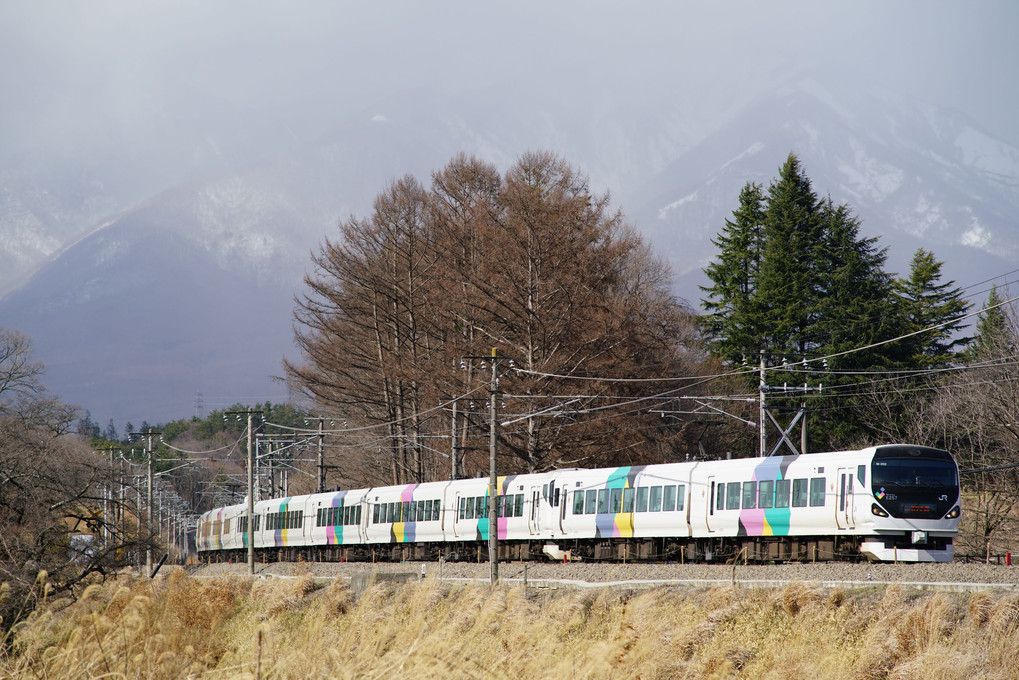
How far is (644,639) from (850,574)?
6.58m

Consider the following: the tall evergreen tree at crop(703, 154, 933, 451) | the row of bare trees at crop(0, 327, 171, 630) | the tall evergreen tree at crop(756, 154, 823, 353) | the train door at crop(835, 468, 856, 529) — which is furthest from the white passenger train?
the tall evergreen tree at crop(756, 154, 823, 353)

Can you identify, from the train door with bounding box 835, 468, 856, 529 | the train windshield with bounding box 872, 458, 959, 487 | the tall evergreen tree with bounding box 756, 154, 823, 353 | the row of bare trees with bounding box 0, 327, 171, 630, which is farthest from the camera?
the tall evergreen tree with bounding box 756, 154, 823, 353

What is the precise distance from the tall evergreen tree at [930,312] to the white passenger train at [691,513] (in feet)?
100

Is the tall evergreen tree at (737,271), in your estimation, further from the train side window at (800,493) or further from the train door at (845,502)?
the train door at (845,502)

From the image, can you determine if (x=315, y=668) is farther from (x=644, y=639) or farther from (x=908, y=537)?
(x=908, y=537)

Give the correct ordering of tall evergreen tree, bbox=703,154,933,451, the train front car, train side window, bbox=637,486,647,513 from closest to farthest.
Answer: the train front car < train side window, bbox=637,486,647,513 < tall evergreen tree, bbox=703,154,933,451

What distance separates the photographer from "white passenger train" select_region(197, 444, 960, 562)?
2620 cm

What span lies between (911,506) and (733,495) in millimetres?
4756

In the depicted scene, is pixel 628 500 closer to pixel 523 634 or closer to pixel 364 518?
pixel 364 518

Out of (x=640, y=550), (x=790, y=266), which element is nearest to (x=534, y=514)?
(x=640, y=550)

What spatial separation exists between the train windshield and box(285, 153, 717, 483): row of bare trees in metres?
13.6

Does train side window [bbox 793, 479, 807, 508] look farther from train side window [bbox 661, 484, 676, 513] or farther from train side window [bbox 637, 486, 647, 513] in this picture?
train side window [bbox 637, 486, 647, 513]

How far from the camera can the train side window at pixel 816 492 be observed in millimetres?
27203

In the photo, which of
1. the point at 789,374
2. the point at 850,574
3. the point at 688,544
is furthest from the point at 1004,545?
the point at 789,374
